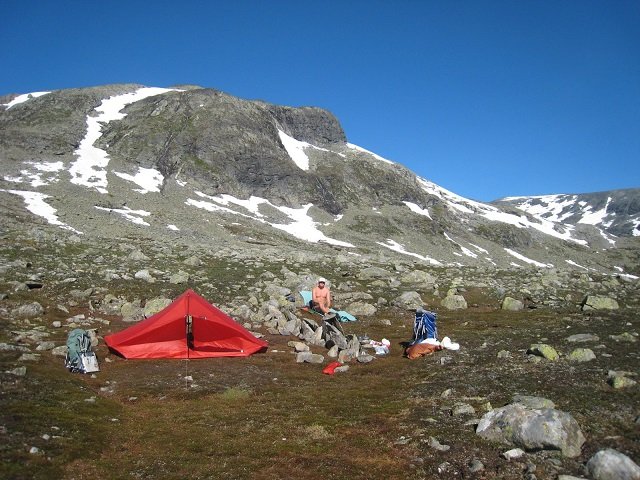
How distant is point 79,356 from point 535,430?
1247 centimetres

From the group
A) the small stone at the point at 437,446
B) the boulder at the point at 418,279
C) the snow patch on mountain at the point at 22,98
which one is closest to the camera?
the small stone at the point at 437,446

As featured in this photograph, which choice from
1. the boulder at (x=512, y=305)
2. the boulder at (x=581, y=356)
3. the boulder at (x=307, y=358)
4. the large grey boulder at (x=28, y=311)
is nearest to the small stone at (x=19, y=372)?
the large grey boulder at (x=28, y=311)

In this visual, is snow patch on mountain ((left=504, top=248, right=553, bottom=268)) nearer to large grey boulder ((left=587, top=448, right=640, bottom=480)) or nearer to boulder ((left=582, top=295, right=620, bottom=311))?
boulder ((left=582, top=295, right=620, bottom=311))

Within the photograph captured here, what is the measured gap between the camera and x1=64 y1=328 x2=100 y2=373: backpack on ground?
1353 cm

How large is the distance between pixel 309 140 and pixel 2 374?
18862 centimetres

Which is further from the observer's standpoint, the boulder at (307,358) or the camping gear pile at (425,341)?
the camping gear pile at (425,341)

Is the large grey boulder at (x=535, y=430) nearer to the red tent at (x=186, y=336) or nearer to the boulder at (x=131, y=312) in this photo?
the red tent at (x=186, y=336)

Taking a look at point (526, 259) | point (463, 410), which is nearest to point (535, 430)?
point (463, 410)

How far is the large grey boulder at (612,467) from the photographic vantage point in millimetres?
7227

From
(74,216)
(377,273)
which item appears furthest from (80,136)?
(377,273)

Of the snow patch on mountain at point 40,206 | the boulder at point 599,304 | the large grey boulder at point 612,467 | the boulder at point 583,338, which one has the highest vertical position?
the snow patch on mountain at point 40,206

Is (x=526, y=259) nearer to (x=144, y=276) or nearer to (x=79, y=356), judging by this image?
(x=144, y=276)

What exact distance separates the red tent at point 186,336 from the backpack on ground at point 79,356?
176cm

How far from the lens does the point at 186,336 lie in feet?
54.4
